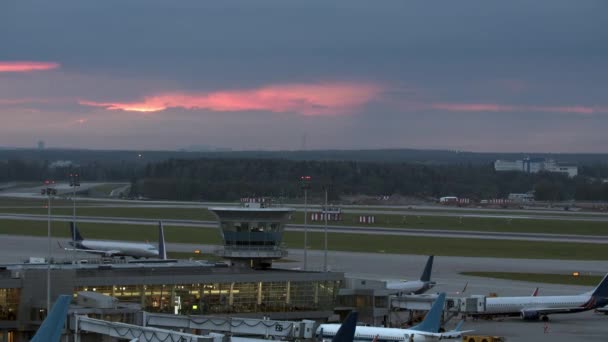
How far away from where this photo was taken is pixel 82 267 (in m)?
72.8

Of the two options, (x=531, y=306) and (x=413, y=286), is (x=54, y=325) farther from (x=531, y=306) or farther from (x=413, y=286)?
(x=413, y=286)

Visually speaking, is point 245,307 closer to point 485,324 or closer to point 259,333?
point 259,333

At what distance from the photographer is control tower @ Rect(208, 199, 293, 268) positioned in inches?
2904

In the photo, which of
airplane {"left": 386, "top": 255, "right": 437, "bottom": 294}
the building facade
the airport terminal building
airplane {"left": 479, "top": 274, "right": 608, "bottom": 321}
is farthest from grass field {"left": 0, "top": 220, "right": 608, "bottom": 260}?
the building facade

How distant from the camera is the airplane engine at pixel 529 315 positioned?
86938 millimetres

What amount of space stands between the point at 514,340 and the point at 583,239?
100m

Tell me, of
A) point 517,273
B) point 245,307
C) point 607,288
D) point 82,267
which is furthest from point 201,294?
point 517,273

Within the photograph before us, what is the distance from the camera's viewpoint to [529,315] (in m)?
87.0

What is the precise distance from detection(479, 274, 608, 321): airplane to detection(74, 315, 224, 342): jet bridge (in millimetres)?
39064

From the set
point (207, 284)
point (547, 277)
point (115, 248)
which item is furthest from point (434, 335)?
point (115, 248)

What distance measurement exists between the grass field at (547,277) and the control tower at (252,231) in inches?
1773

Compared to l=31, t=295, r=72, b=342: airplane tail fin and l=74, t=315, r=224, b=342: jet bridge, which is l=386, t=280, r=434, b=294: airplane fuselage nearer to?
l=74, t=315, r=224, b=342: jet bridge

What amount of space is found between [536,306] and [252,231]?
24.5 meters

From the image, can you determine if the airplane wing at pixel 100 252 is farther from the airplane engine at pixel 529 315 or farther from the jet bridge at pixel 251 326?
the jet bridge at pixel 251 326
